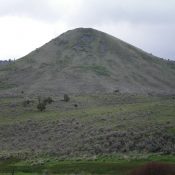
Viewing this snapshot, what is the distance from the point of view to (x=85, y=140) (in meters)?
69.9

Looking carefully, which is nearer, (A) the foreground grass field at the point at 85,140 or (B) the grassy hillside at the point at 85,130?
(A) the foreground grass field at the point at 85,140

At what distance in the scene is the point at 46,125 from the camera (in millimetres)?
86938

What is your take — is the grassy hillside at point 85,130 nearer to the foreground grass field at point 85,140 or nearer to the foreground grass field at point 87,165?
the foreground grass field at point 85,140

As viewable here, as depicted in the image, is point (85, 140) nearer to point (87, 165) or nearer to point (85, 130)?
point (85, 130)

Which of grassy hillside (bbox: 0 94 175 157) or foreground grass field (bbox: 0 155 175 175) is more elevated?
grassy hillside (bbox: 0 94 175 157)

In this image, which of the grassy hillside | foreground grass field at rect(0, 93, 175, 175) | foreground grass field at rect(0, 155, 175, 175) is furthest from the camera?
the grassy hillside

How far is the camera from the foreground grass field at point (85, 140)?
53.0 m

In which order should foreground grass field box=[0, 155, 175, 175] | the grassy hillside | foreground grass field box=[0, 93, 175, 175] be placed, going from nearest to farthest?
1. foreground grass field box=[0, 155, 175, 175]
2. foreground grass field box=[0, 93, 175, 175]
3. the grassy hillside

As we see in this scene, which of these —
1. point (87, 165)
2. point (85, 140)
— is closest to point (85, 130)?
point (85, 140)

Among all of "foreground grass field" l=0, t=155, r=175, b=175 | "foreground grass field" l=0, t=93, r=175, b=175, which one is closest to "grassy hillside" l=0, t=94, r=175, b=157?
"foreground grass field" l=0, t=93, r=175, b=175

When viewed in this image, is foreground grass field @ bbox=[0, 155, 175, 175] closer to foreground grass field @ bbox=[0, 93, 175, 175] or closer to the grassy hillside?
foreground grass field @ bbox=[0, 93, 175, 175]

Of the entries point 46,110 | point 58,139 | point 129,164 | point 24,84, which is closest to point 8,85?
point 24,84

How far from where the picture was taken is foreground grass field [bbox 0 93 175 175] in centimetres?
5300

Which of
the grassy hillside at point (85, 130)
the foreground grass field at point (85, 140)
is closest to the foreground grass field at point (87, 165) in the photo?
the foreground grass field at point (85, 140)
